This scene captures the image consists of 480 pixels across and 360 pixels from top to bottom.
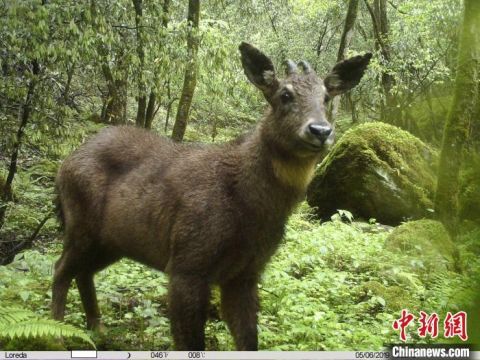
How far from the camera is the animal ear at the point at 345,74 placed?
4.40m

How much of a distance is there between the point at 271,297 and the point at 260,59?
7.84 feet

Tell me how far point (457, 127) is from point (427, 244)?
1.62 metres

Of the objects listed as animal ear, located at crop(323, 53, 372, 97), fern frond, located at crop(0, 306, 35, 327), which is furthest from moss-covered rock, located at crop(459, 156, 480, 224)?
fern frond, located at crop(0, 306, 35, 327)

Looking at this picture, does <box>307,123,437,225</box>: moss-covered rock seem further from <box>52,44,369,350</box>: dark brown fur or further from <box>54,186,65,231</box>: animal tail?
<box>54,186,65,231</box>: animal tail

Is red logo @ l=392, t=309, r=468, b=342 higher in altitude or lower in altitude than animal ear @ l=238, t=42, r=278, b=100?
lower

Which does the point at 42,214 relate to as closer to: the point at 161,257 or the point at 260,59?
the point at 161,257

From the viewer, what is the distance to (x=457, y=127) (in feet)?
22.8

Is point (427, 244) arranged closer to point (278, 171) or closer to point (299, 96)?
point (278, 171)

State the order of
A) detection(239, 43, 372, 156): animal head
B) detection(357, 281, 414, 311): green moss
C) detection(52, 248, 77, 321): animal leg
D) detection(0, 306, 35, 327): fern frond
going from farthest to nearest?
1. detection(357, 281, 414, 311): green moss
2. detection(52, 248, 77, 321): animal leg
3. detection(239, 43, 372, 156): animal head
4. detection(0, 306, 35, 327): fern frond

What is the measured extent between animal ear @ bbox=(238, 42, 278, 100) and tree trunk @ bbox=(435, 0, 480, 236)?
366 centimetres

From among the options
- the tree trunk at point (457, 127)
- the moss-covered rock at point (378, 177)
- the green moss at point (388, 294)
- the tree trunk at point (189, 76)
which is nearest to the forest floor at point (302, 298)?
the green moss at point (388, 294)

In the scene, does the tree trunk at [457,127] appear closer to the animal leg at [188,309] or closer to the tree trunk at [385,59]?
the animal leg at [188,309]

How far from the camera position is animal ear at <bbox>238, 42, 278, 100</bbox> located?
424cm

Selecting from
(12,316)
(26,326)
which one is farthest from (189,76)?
(26,326)
